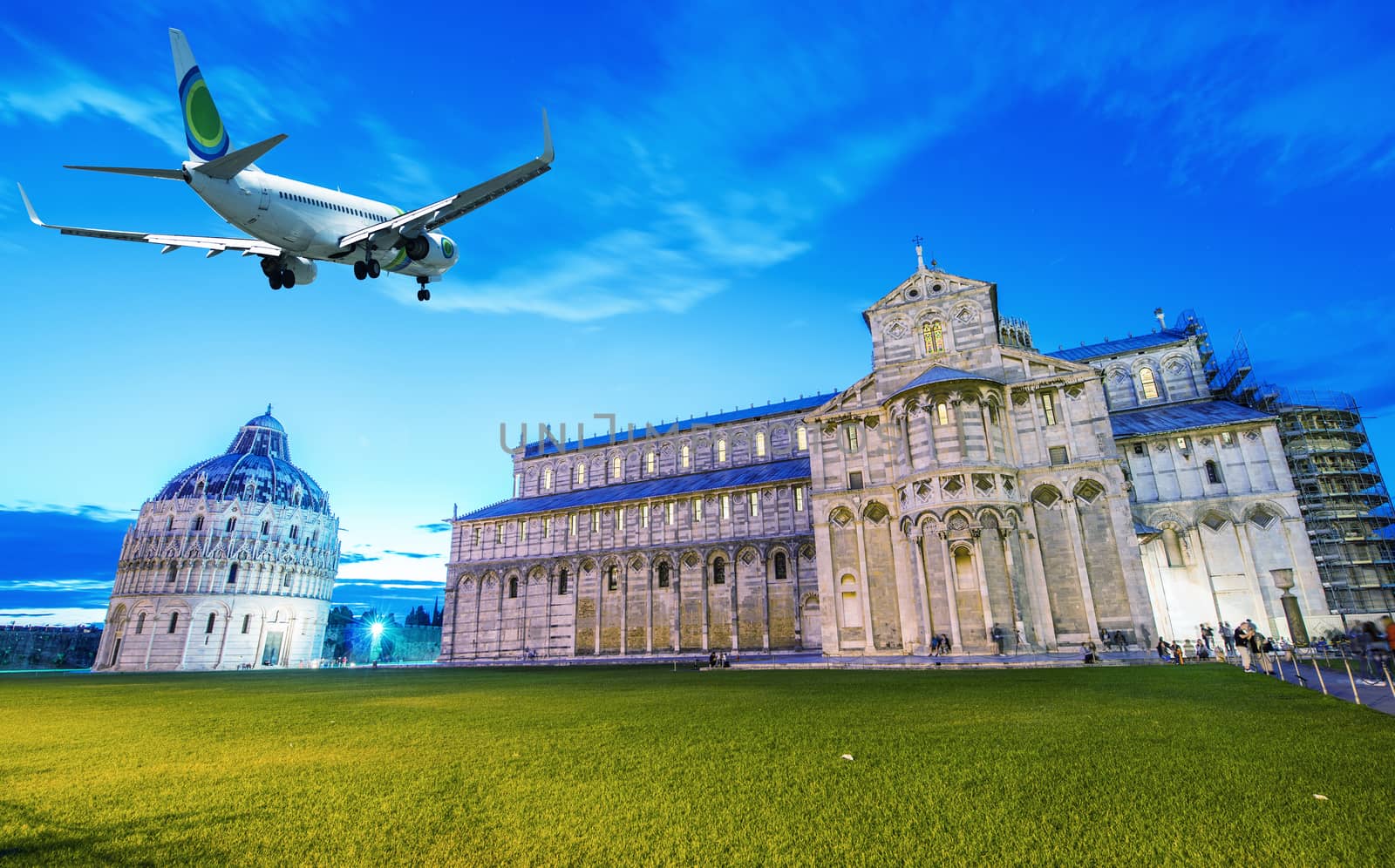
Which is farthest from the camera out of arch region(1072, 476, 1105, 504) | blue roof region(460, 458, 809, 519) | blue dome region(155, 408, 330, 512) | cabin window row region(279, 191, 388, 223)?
blue dome region(155, 408, 330, 512)

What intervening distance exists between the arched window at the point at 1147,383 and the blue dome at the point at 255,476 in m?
81.9

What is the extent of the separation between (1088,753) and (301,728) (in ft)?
36.1

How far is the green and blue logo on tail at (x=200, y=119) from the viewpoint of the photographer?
38.5ft

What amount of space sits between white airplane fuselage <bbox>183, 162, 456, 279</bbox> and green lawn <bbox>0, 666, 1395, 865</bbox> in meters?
9.19

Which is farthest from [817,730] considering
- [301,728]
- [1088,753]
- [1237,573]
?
[1237,573]

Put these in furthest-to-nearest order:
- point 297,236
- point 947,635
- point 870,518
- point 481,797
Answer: point 870,518 → point 947,635 → point 297,236 → point 481,797

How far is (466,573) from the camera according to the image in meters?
53.7

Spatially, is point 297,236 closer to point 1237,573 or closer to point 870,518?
point 870,518

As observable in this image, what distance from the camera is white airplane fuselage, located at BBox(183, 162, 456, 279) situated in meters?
12.2

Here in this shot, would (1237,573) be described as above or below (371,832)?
above

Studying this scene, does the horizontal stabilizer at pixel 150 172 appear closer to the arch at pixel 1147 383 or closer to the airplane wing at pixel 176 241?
the airplane wing at pixel 176 241

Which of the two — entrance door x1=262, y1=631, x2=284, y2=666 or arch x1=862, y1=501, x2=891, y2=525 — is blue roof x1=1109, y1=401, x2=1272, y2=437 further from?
entrance door x1=262, y1=631, x2=284, y2=666

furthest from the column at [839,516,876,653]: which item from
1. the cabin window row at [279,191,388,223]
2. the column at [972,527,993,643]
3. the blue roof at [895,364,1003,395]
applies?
the cabin window row at [279,191,388,223]

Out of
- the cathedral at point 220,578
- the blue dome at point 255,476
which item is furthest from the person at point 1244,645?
the blue dome at point 255,476
